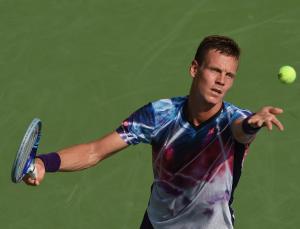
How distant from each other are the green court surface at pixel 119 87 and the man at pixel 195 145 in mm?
2348

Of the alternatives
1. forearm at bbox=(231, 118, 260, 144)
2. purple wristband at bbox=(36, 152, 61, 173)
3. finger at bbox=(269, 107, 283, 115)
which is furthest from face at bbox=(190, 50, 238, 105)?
purple wristband at bbox=(36, 152, 61, 173)

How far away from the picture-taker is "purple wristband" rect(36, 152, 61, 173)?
6.48 m

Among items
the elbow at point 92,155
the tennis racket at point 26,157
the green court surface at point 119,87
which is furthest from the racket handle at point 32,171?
the green court surface at point 119,87

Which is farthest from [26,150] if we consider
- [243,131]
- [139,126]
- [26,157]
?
[243,131]

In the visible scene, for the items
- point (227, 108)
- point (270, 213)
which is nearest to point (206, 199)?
point (227, 108)

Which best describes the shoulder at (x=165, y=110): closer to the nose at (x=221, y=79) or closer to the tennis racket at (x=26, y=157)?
the nose at (x=221, y=79)

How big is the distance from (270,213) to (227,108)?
2.96 metres

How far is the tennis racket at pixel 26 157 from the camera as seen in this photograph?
604 centimetres

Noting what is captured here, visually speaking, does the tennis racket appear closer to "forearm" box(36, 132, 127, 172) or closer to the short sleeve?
"forearm" box(36, 132, 127, 172)

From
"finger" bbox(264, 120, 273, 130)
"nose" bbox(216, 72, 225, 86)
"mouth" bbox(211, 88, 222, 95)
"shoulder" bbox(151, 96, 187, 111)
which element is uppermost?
"nose" bbox(216, 72, 225, 86)

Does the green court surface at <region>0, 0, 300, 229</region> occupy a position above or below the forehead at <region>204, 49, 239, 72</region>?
below

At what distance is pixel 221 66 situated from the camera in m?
6.38

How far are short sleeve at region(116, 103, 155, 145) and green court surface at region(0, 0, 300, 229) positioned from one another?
8.69ft

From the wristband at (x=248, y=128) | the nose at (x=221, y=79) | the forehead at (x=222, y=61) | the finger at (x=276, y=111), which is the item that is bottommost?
the wristband at (x=248, y=128)
